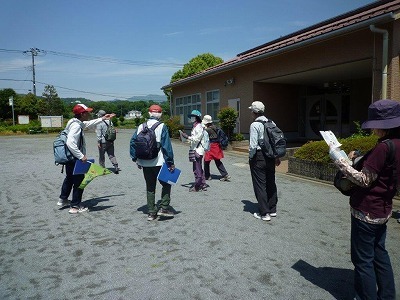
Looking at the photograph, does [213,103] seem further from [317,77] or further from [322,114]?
[317,77]

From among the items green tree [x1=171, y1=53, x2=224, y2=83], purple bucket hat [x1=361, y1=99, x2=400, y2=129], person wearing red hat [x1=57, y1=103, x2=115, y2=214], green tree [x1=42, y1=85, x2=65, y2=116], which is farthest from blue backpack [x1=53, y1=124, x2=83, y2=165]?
green tree [x1=42, y1=85, x2=65, y2=116]

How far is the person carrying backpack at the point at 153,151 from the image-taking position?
4789 millimetres

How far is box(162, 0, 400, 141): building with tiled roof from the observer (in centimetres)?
871

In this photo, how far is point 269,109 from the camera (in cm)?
1572

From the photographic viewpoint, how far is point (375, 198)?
2.54 meters

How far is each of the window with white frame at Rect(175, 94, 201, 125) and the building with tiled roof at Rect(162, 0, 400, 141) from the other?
75mm

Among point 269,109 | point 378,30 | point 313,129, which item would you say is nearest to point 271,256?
point 378,30

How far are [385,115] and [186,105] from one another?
2052 centimetres

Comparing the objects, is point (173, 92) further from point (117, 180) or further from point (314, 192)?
point (314, 192)

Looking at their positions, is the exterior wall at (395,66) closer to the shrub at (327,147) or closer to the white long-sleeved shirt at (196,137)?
the shrub at (327,147)

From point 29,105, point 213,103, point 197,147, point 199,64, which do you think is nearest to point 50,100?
point 29,105

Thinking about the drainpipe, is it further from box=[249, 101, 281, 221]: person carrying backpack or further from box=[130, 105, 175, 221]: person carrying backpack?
box=[130, 105, 175, 221]: person carrying backpack

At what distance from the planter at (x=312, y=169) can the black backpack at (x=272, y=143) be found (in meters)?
3.22

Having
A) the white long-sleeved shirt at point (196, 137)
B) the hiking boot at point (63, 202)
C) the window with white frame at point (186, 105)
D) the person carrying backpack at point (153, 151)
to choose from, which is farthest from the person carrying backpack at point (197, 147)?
the window with white frame at point (186, 105)
